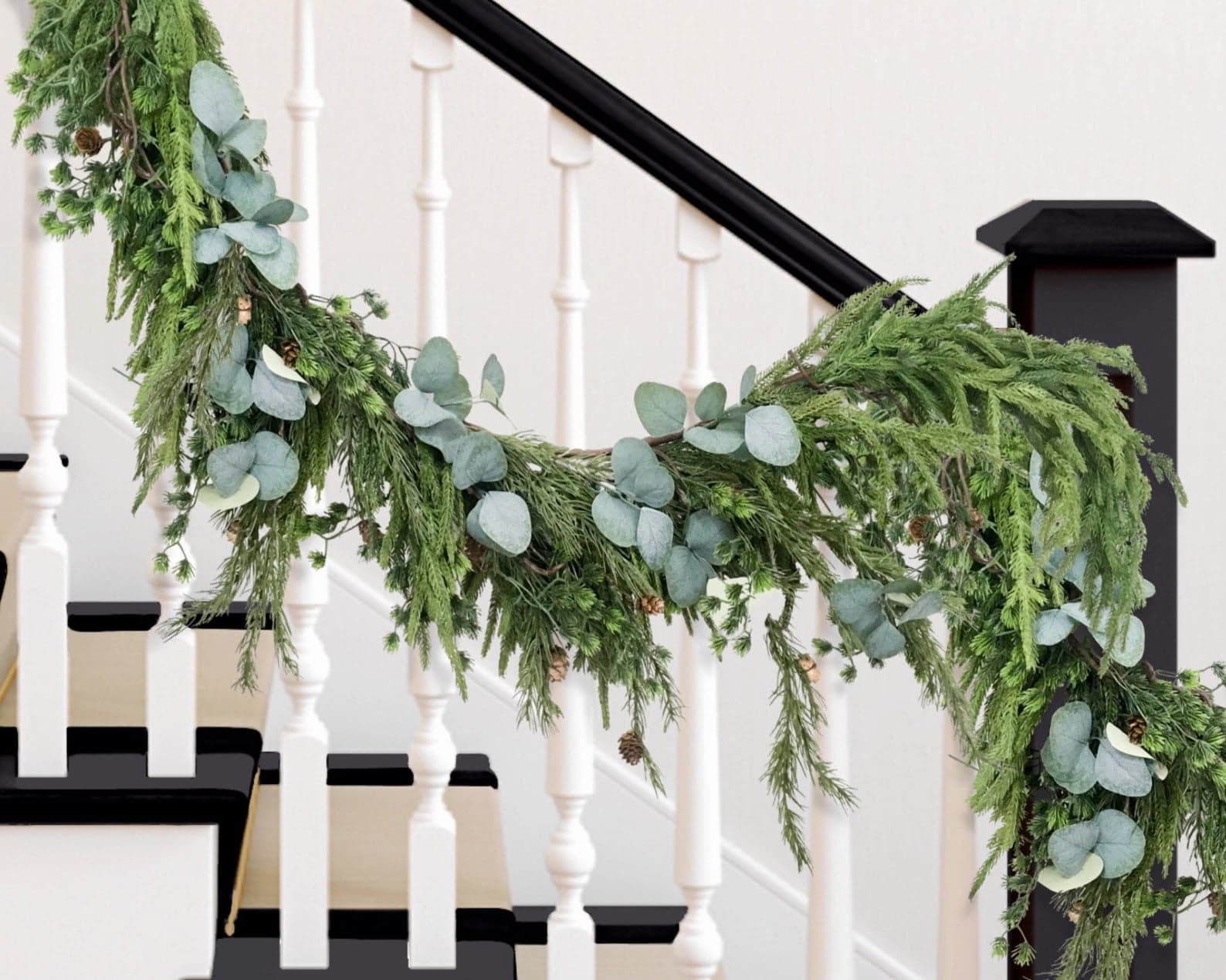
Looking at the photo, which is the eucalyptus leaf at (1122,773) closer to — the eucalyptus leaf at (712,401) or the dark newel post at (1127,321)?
the dark newel post at (1127,321)

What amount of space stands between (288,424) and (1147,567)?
0.70m

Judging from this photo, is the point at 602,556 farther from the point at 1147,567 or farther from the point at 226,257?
the point at 1147,567

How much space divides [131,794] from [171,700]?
81 millimetres

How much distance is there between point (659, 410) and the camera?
966mm

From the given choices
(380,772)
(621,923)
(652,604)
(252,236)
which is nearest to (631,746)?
(652,604)

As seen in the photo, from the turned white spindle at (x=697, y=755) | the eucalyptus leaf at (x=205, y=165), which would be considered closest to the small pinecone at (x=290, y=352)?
the eucalyptus leaf at (x=205, y=165)

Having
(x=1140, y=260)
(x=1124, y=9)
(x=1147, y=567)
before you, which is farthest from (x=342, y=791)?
(x=1124, y=9)

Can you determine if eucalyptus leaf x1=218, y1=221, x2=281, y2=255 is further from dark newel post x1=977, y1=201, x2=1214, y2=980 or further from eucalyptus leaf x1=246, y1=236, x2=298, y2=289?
dark newel post x1=977, y1=201, x2=1214, y2=980

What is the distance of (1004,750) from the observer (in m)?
0.99

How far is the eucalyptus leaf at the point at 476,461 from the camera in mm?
913

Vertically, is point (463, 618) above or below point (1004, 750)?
above

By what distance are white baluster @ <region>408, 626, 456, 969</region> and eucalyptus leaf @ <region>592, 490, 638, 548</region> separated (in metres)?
0.26

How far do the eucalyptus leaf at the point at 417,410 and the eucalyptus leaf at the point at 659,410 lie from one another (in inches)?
5.8

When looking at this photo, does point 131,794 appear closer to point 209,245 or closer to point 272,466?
point 272,466
